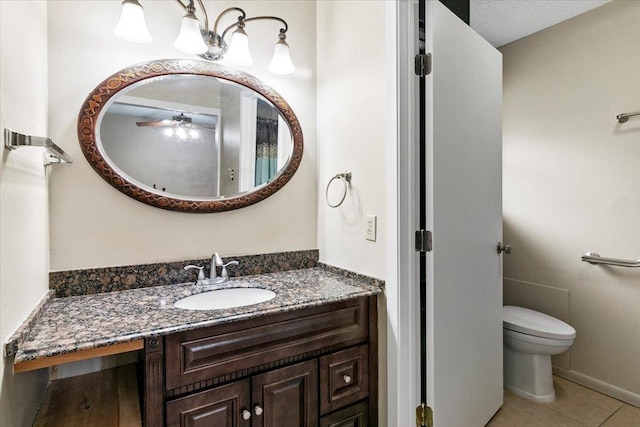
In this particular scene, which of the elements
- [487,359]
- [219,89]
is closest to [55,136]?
[219,89]

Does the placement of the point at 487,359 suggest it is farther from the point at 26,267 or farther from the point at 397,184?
the point at 26,267

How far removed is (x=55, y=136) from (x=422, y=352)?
69.3 inches

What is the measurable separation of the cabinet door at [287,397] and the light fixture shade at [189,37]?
4.40ft

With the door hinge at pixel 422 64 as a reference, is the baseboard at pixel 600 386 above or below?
below

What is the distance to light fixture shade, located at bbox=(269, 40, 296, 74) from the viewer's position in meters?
1.68

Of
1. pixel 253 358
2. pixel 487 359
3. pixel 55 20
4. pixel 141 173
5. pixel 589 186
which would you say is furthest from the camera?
pixel 589 186

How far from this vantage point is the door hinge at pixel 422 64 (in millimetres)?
1403

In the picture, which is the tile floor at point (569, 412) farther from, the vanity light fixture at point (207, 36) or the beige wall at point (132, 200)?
the vanity light fixture at point (207, 36)

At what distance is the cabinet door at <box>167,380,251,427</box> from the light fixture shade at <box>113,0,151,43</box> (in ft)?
4.43

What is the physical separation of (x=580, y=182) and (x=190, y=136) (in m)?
2.44

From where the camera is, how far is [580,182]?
222 cm

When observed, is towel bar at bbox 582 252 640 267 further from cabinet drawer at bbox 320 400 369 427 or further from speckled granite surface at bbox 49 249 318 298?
speckled granite surface at bbox 49 249 318 298

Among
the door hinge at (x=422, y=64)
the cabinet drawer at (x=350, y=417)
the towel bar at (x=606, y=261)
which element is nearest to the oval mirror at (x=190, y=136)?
the door hinge at (x=422, y=64)

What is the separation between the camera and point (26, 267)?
3.24 feet
